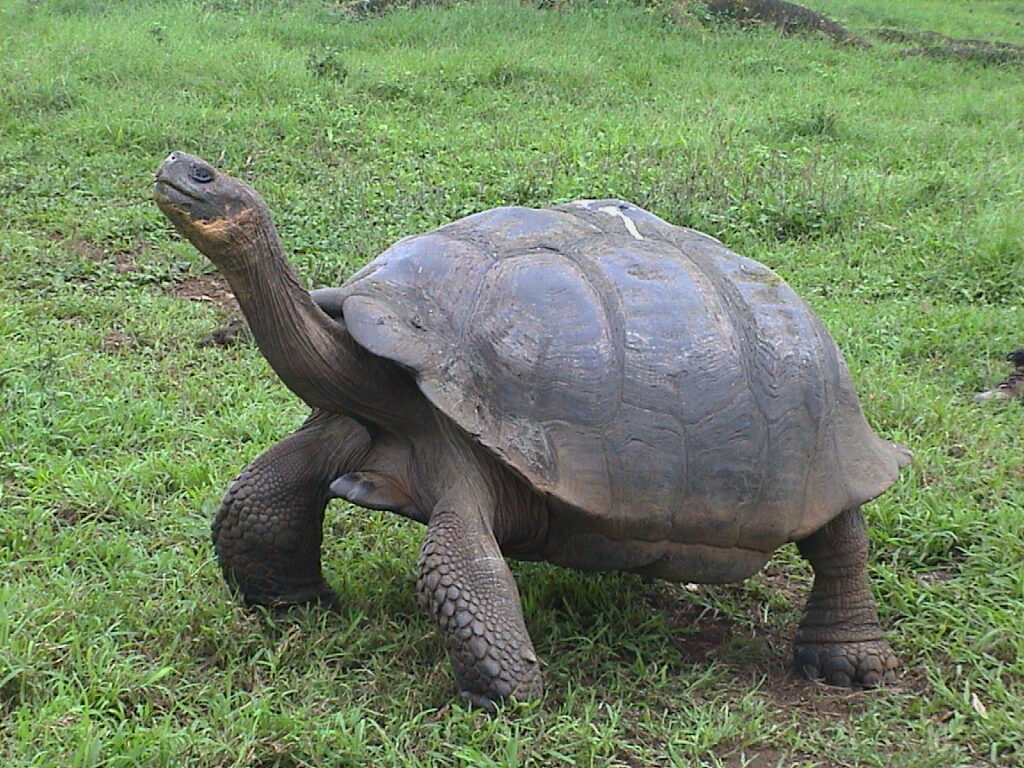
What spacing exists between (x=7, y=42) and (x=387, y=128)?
11.8 feet

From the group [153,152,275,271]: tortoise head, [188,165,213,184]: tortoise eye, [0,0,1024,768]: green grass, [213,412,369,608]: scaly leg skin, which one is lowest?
[0,0,1024,768]: green grass

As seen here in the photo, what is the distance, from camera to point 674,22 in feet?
39.5

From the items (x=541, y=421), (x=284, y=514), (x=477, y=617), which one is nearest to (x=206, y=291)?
(x=284, y=514)

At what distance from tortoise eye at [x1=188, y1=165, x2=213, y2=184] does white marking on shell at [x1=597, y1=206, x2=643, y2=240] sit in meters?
1.08

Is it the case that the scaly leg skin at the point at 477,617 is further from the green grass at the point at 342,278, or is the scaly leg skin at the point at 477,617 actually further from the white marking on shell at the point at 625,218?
the white marking on shell at the point at 625,218

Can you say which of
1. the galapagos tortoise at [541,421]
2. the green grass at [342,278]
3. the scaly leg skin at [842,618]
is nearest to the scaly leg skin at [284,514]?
the galapagos tortoise at [541,421]

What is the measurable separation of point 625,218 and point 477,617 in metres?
1.15

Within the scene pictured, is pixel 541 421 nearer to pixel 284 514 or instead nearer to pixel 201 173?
pixel 284 514

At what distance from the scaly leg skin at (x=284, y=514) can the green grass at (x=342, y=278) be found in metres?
0.11

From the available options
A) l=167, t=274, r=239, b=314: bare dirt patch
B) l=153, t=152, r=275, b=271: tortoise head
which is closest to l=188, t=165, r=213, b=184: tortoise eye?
l=153, t=152, r=275, b=271: tortoise head

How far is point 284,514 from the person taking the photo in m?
3.10

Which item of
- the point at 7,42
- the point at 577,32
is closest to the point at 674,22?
the point at 577,32

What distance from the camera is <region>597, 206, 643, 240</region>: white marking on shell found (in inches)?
124

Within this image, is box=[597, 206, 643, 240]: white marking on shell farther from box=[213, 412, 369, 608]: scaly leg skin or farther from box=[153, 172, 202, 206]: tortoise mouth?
box=[153, 172, 202, 206]: tortoise mouth
